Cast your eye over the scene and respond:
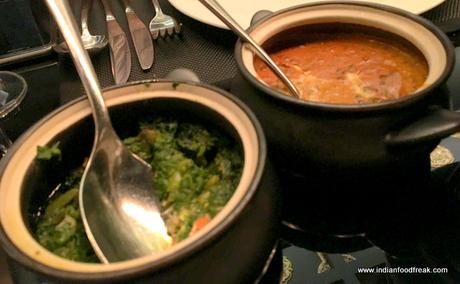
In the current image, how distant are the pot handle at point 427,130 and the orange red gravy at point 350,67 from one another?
9 cm

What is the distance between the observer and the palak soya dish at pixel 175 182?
1.67 ft

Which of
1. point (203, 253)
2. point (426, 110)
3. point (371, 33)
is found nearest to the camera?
point (203, 253)

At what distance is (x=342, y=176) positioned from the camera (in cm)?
56

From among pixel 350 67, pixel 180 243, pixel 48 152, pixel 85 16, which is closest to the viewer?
pixel 180 243

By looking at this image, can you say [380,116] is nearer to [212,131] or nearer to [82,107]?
[212,131]

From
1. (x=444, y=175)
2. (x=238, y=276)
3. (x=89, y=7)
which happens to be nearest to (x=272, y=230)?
(x=238, y=276)

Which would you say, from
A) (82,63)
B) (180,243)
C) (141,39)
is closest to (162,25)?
(141,39)

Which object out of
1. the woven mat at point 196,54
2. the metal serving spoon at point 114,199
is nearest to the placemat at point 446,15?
the woven mat at point 196,54

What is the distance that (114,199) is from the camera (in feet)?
1.75

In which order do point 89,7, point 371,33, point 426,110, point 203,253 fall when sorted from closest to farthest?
point 203,253, point 426,110, point 371,33, point 89,7

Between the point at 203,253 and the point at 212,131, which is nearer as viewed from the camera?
the point at 203,253

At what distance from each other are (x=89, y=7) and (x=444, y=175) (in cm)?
90

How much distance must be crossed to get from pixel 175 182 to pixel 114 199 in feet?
0.23

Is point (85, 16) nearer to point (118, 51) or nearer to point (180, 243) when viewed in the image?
point (118, 51)
